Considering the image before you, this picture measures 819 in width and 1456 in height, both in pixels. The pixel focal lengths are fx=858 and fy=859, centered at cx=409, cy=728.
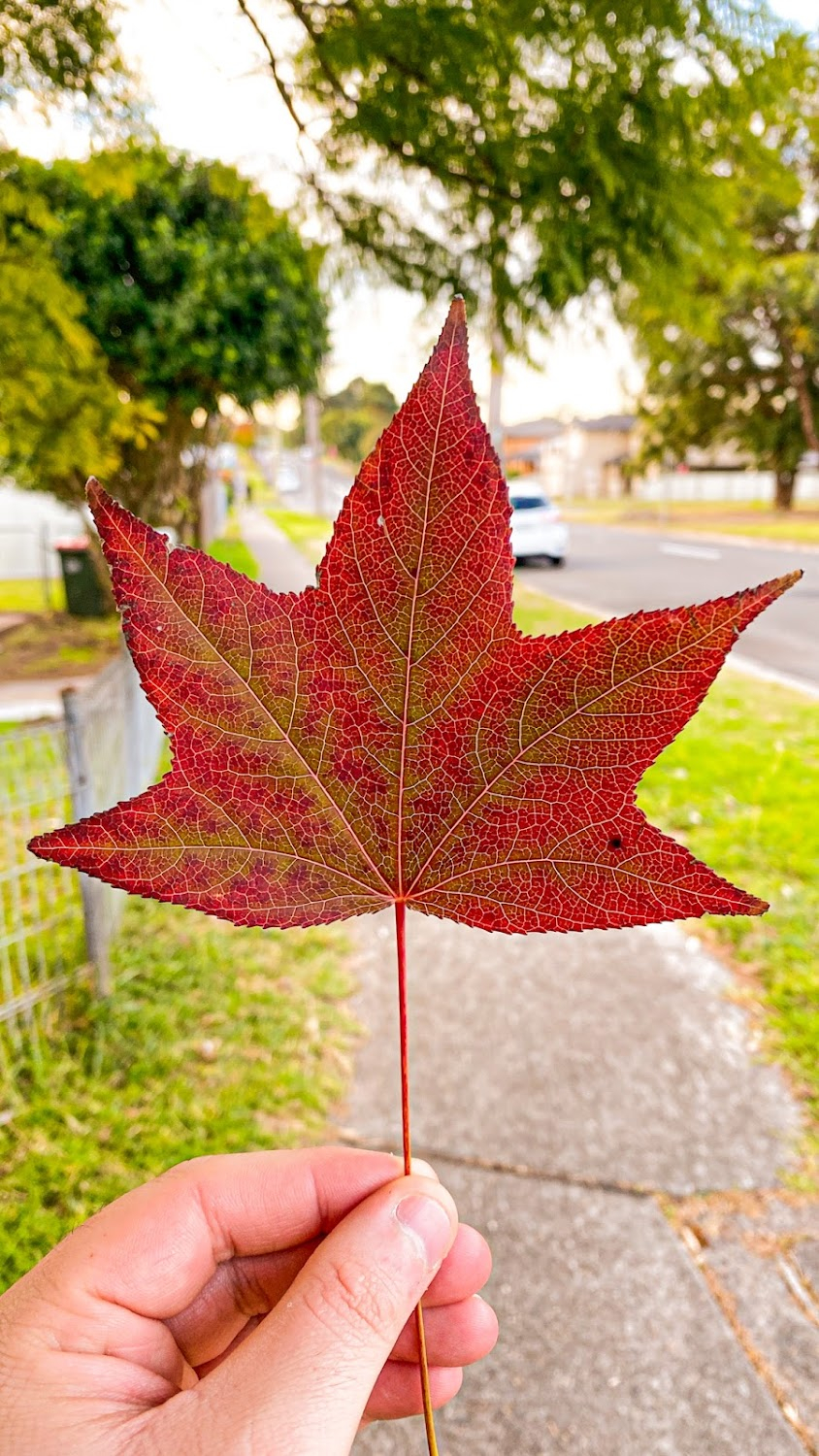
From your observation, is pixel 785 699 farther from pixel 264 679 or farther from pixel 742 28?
pixel 264 679

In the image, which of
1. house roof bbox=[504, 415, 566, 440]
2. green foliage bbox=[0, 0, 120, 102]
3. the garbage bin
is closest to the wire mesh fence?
green foliage bbox=[0, 0, 120, 102]

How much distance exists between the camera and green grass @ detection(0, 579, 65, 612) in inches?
459

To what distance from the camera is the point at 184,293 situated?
6.08 m

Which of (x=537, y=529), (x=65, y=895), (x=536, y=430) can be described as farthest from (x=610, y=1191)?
(x=536, y=430)

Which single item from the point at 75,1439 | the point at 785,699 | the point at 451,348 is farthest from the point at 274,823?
the point at 785,699

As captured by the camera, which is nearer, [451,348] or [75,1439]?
[451,348]

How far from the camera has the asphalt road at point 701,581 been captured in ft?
30.7

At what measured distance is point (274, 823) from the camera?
773 millimetres

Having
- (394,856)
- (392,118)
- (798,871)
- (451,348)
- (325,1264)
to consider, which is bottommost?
(798,871)

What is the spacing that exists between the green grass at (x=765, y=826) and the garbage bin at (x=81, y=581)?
292 inches

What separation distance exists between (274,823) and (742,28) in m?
2.22

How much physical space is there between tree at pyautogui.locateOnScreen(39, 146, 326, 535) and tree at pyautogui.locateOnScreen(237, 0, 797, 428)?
119 inches

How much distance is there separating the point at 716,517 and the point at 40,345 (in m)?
35.9

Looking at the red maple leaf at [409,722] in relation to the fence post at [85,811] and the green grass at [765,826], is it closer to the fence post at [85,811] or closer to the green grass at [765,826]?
the fence post at [85,811]
